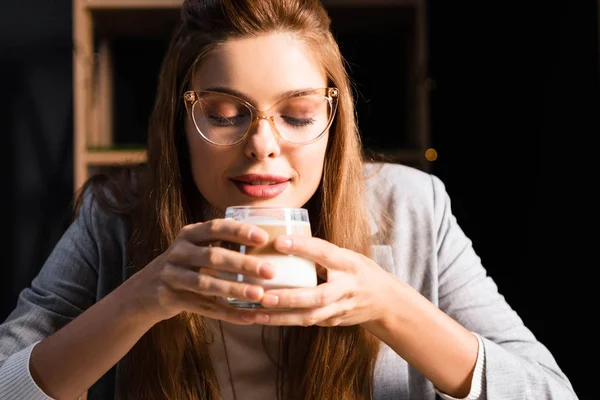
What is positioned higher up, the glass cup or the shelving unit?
the shelving unit

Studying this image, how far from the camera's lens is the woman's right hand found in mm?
969

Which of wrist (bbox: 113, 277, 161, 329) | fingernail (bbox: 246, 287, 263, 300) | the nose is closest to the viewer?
fingernail (bbox: 246, 287, 263, 300)

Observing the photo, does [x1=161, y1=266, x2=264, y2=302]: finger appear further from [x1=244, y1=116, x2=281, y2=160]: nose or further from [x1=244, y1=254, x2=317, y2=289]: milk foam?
[x1=244, y1=116, x2=281, y2=160]: nose

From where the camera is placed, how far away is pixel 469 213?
2.55 m

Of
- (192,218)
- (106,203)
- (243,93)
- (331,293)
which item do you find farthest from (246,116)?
(106,203)

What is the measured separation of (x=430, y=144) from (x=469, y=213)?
312 millimetres

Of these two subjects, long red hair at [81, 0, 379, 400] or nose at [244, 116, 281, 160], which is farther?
long red hair at [81, 0, 379, 400]

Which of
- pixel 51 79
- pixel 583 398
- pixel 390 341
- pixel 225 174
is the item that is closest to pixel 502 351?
pixel 390 341

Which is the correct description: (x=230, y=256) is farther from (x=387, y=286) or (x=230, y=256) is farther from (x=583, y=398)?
(x=583, y=398)

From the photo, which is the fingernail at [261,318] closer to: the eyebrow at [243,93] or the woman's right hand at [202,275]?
the woman's right hand at [202,275]

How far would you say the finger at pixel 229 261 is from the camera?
965 mm

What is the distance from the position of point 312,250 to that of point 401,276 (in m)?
0.70

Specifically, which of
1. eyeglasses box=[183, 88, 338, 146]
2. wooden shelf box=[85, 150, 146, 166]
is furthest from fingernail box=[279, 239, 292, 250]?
wooden shelf box=[85, 150, 146, 166]

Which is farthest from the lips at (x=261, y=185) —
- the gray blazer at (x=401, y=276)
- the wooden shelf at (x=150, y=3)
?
the wooden shelf at (x=150, y=3)
